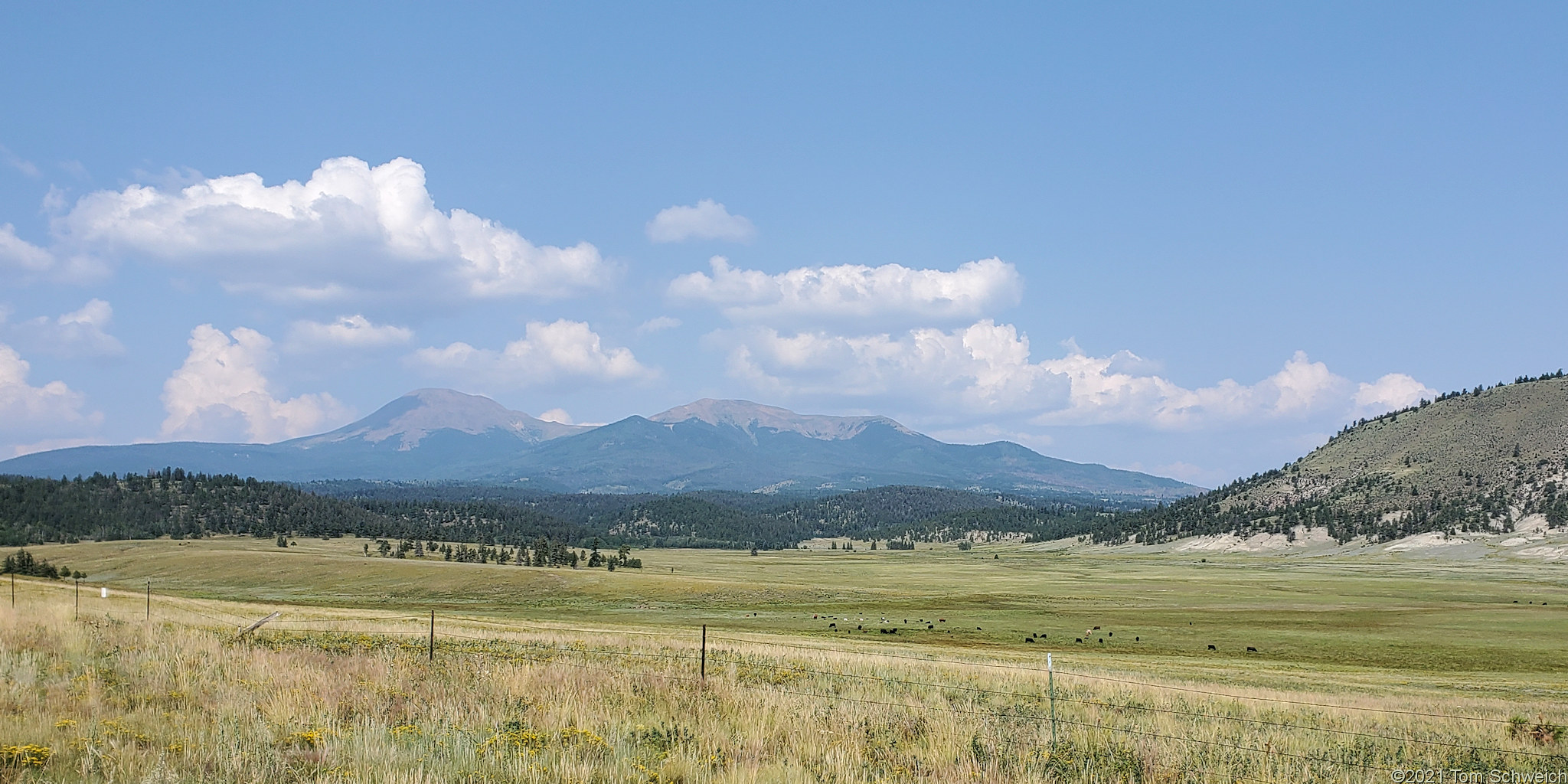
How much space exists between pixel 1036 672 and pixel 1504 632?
53189 mm

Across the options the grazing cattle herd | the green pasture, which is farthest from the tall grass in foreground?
the grazing cattle herd

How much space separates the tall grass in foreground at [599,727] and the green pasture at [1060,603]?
20693 mm

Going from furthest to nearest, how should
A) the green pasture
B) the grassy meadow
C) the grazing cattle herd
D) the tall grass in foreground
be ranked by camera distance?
the grazing cattle herd
the green pasture
the grassy meadow
the tall grass in foreground

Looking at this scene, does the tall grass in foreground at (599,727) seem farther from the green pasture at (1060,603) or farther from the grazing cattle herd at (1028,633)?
the grazing cattle herd at (1028,633)

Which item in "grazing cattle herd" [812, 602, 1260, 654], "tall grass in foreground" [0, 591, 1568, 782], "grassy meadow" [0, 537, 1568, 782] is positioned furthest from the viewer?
"grazing cattle herd" [812, 602, 1260, 654]

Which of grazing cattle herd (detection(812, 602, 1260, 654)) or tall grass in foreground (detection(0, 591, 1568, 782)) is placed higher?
tall grass in foreground (detection(0, 591, 1568, 782))

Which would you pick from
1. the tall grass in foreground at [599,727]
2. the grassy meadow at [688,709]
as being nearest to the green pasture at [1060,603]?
the grassy meadow at [688,709]

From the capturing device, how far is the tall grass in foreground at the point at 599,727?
8156 millimetres

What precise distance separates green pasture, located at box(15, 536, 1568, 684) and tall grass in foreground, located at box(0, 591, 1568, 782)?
2069 cm

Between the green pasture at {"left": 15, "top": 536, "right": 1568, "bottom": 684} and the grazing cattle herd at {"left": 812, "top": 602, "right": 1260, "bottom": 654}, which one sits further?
the grazing cattle herd at {"left": 812, "top": 602, "right": 1260, "bottom": 654}

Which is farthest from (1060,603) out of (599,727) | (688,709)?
(599,727)

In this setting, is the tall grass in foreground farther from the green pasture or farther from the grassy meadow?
the green pasture

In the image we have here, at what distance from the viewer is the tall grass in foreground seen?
816 centimetres

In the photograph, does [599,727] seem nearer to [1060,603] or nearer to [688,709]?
[688,709]
